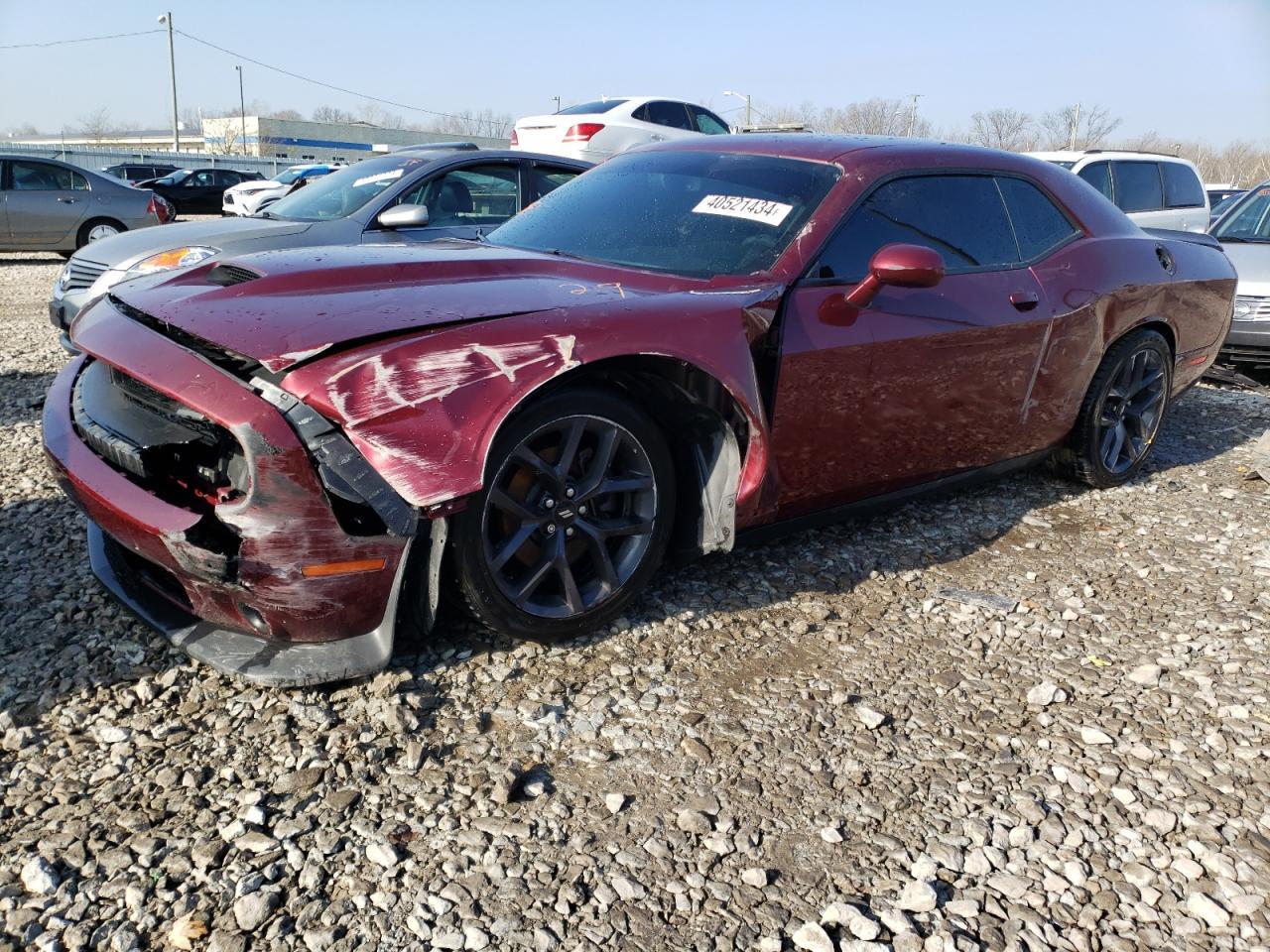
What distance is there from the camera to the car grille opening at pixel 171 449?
2492 mm

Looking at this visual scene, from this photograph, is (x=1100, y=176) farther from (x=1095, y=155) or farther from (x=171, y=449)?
(x=171, y=449)

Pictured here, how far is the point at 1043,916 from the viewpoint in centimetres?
203

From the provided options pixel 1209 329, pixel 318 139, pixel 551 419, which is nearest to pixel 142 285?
pixel 551 419

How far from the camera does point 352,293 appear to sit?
8.89 ft

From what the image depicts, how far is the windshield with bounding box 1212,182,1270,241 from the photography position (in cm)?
853

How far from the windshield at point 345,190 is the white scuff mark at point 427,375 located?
4.38 meters

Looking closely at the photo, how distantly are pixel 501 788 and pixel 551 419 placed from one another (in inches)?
38.3

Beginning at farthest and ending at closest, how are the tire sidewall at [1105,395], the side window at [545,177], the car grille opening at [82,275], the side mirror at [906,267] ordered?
the side window at [545,177], the car grille opening at [82,275], the tire sidewall at [1105,395], the side mirror at [906,267]

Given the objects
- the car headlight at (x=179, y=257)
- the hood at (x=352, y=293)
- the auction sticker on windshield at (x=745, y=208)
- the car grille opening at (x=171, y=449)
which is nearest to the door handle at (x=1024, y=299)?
the auction sticker on windshield at (x=745, y=208)

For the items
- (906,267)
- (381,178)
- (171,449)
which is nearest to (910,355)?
(906,267)

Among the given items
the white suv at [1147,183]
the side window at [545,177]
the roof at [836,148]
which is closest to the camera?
the roof at [836,148]

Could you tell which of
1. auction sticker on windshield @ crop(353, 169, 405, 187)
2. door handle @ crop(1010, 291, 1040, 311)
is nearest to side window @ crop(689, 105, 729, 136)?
auction sticker on windshield @ crop(353, 169, 405, 187)

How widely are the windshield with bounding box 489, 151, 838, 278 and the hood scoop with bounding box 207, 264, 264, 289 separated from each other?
108 centimetres

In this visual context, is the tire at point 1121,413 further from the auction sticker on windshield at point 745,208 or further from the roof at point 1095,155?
the roof at point 1095,155
